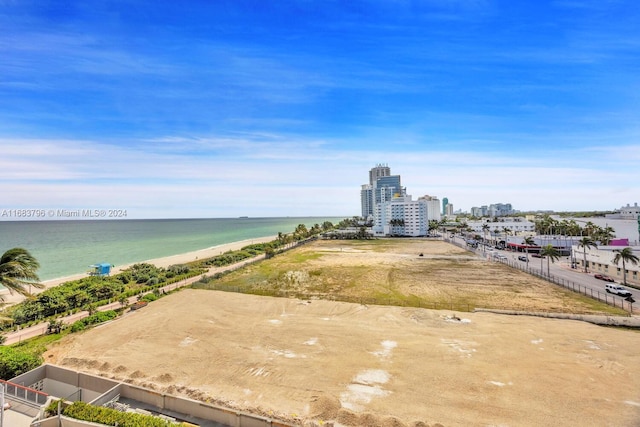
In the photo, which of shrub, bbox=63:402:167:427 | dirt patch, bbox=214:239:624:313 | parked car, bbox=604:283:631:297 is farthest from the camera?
parked car, bbox=604:283:631:297

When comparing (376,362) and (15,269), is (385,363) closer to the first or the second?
(376,362)

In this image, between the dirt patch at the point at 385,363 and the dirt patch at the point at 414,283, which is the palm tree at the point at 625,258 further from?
the dirt patch at the point at 385,363

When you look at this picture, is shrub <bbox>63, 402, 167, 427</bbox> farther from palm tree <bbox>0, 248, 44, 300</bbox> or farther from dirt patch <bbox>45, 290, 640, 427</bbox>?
palm tree <bbox>0, 248, 44, 300</bbox>

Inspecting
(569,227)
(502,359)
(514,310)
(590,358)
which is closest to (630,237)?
(569,227)

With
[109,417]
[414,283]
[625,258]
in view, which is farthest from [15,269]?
[625,258]

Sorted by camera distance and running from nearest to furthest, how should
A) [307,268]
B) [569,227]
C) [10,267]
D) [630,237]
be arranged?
[10,267]
[307,268]
[630,237]
[569,227]

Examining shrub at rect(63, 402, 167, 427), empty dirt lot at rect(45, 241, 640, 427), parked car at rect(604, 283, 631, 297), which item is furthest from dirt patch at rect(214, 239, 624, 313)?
shrub at rect(63, 402, 167, 427)

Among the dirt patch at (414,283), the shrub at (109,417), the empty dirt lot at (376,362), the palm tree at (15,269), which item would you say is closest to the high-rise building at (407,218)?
the dirt patch at (414,283)

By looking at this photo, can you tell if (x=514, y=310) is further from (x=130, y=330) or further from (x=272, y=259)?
(x=272, y=259)
